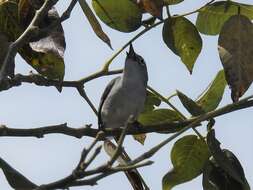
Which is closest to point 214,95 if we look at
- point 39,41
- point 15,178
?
point 39,41

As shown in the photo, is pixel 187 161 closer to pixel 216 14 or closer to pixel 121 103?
pixel 216 14

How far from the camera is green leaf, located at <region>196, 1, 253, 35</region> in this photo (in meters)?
2.42

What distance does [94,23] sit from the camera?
2.26 meters

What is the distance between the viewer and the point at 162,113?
2.38 m

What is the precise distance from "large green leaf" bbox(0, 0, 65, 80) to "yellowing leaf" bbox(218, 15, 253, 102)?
1.56 feet

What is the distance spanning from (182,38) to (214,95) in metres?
0.24

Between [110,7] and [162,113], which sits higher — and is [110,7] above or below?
above

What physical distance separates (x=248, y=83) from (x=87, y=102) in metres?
0.59

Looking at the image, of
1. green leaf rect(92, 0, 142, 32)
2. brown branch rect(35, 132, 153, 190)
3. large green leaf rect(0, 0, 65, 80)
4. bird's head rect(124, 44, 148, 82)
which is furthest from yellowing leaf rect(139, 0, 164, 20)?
bird's head rect(124, 44, 148, 82)

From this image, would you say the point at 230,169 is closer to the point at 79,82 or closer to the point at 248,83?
the point at 248,83

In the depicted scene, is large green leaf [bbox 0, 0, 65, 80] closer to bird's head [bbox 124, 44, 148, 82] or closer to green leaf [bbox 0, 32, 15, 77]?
green leaf [bbox 0, 32, 15, 77]

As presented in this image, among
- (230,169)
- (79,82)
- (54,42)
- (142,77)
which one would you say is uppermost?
(54,42)

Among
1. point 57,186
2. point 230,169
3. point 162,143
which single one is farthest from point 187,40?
point 57,186

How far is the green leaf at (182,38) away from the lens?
2336 millimetres
